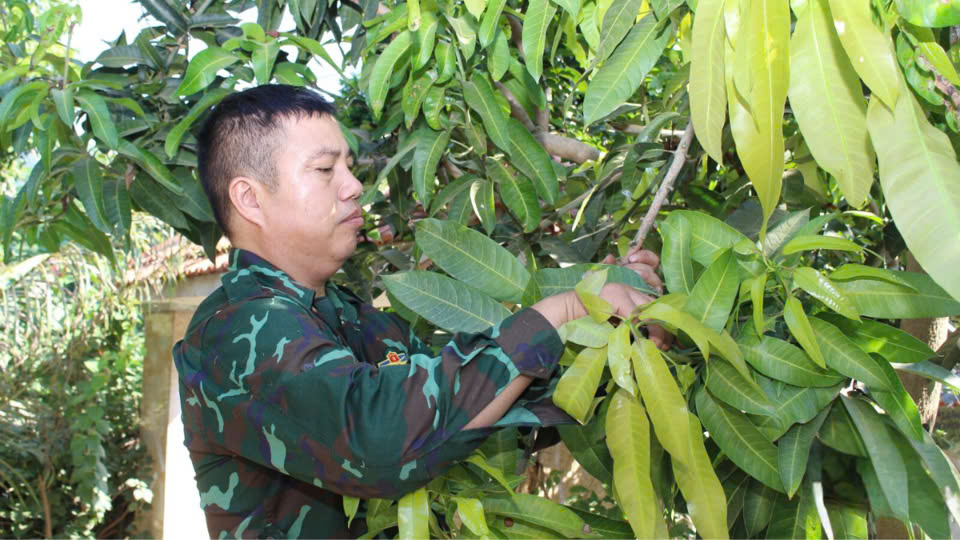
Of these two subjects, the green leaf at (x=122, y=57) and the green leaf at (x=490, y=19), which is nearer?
the green leaf at (x=490, y=19)

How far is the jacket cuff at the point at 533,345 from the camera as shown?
0.92m

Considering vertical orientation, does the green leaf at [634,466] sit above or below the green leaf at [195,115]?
below

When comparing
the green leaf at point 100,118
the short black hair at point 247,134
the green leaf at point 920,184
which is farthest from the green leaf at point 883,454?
the green leaf at point 100,118

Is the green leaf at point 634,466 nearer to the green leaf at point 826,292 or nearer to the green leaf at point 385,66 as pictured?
the green leaf at point 826,292

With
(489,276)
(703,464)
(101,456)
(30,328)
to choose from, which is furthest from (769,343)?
(101,456)

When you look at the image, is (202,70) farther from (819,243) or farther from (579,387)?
(819,243)

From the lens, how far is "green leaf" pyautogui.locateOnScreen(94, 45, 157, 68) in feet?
5.56

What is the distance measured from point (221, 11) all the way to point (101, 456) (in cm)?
422

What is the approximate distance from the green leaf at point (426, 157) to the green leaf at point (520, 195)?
0.40ft

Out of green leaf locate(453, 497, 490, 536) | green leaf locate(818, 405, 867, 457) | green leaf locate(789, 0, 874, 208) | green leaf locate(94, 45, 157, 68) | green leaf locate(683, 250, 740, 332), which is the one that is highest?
green leaf locate(94, 45, 157, 68)

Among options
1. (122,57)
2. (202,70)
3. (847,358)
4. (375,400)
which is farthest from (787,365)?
(122,57)

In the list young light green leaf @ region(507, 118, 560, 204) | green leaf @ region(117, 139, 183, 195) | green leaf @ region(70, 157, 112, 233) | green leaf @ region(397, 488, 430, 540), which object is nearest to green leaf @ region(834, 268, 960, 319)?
green leaf @ region(397, 488, 430, 540)

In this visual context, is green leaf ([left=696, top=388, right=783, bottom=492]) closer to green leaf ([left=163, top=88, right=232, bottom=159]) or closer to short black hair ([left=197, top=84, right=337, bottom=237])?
short black hair ([left=197, top=84, right=337, bottom=237])

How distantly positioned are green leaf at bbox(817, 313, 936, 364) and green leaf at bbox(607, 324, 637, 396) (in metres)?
0.23
